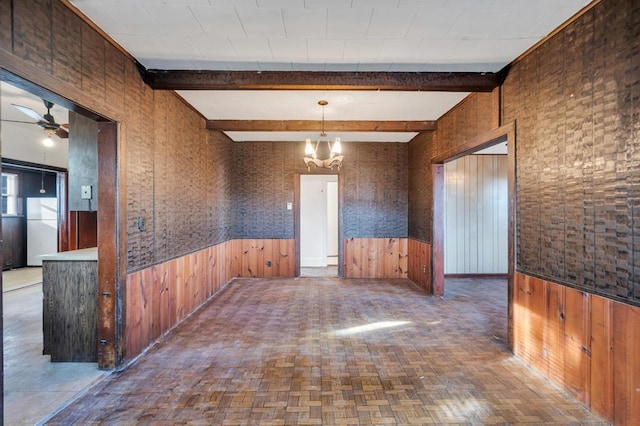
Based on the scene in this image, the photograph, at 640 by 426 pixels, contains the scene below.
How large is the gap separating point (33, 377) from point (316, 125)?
4359 millimetres

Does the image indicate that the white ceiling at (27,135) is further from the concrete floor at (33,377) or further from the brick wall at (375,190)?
the brick wall at (375,190)

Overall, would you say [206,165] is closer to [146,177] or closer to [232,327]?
[146,177]

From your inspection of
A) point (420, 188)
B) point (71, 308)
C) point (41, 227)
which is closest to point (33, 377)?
point (71, 308)

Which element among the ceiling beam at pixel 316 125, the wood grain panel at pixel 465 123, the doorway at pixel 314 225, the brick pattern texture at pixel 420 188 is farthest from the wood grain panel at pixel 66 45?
the doorway at pixel 314 225

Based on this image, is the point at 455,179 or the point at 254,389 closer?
the point at 254,389

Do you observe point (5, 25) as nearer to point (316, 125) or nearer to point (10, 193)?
point (316, 125)

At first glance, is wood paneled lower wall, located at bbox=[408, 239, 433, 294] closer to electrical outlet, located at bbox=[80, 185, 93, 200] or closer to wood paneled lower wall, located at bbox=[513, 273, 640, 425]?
wood paneled lower wall, located at bbox=[513, 273, 640, 425]

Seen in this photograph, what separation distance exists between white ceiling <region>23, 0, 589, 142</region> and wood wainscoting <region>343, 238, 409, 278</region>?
13.4 feet

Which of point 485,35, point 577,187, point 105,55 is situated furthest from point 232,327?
point 485,35

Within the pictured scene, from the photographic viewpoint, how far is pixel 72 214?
25.1 feet

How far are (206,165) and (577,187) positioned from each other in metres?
4.65

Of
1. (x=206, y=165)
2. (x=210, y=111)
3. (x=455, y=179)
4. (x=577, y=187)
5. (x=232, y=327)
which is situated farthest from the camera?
(x=455, y=179)

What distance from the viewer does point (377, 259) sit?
677 centimetres

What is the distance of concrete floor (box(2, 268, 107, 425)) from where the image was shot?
225 cm
